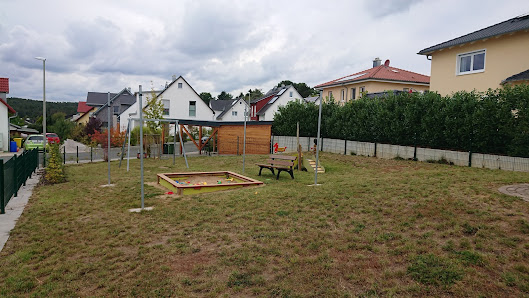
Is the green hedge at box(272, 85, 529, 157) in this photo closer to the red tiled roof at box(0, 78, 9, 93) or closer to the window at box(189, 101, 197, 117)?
the window at box(189, 101, 197, 117)

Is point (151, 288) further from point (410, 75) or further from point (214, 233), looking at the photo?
point (410, 75)

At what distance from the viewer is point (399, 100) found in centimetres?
1706

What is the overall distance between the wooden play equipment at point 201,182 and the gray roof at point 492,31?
14230 mm

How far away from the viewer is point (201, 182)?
39.6 ft

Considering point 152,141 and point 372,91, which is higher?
point 372,91

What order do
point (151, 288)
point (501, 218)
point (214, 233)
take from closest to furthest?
1. point (151, 288)
2. point (501, 218)
3. point (214, 233)

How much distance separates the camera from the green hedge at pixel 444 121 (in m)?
11.7

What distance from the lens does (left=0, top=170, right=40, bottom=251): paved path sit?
6221 millimetres

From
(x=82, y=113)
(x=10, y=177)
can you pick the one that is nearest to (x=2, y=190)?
(x=10, y=177)

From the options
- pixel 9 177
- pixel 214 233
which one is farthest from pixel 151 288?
pixel 9 177

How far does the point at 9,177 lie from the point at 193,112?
38.8m

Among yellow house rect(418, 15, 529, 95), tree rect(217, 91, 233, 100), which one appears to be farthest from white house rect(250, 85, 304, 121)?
tree rect(217, 91, 233, 100)

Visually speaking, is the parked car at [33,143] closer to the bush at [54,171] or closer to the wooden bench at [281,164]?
the bush at [54,171]

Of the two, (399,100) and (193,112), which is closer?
(399,100)
